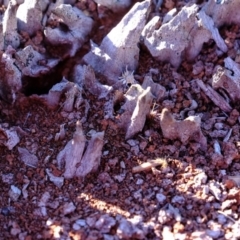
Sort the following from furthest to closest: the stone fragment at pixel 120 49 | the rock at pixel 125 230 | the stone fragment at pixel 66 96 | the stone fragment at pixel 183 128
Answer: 1. the stone fragment at pixel 120 49
2. the stone fragment at pixel 66 96
3. the stone fragment at pixel 183 128
4. the rock at pixel 125 230

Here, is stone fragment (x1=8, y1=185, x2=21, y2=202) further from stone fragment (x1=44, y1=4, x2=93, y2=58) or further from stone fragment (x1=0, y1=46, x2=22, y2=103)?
stone fragment (x1=44, y1=4, x2=93, y2=58)

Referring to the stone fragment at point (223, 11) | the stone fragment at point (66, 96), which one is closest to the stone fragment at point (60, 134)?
the stone fragment at point (66, 96)

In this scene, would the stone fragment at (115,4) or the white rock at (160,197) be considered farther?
the stone fragment at (115,4)

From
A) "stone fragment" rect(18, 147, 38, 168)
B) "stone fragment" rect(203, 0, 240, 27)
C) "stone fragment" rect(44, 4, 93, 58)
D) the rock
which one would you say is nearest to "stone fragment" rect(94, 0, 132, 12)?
"stone fragment" rect(44, 4, 93, 58)

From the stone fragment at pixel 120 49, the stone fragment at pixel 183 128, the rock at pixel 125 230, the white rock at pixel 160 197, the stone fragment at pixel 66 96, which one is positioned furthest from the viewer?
the stone fragment at pixel 120 49

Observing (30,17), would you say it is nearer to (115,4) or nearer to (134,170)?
(115,4)

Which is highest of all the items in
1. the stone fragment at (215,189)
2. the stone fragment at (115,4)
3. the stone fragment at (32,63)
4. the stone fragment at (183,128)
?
the stone fragment at (115,4)

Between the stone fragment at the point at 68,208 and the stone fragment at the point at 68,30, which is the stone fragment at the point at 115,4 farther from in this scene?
the stone fragment at the point at 68,208
